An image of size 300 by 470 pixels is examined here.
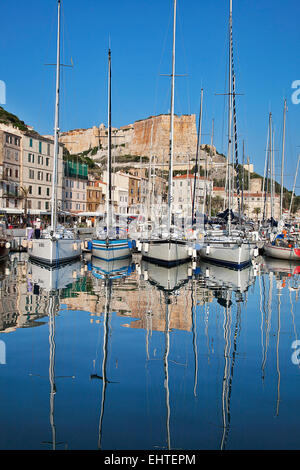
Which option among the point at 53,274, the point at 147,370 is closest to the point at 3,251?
the point at 53,274

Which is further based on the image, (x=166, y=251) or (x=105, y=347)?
(x=166, y=251)

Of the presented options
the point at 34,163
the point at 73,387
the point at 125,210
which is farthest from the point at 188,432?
the point at 125,210

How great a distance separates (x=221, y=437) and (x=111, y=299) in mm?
10484

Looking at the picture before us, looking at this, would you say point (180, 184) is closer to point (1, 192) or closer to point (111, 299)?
point (1, 192)

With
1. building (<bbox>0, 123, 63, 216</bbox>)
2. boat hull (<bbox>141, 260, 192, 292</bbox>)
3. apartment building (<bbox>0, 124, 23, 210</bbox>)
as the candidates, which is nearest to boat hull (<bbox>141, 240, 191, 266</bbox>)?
boat hull (<bbox>141, 260, 192, 292</bbox>)

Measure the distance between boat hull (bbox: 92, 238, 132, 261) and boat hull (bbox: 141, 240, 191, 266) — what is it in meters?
1.69

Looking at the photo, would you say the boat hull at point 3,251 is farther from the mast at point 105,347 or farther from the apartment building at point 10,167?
the apartment building at point 10,167

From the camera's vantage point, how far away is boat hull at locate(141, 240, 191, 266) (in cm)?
2622

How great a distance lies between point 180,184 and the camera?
10962cm

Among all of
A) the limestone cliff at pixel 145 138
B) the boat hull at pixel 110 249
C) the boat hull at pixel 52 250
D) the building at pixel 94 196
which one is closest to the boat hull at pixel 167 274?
the boat hull at pixel 110 249

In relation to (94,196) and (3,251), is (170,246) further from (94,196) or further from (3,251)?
(94,196)

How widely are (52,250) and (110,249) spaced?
4308 mm

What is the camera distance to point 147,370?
8.93 m

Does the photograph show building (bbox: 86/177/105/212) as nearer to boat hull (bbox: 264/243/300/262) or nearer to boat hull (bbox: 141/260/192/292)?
boat hull (bbox: 264/243/300/262)
